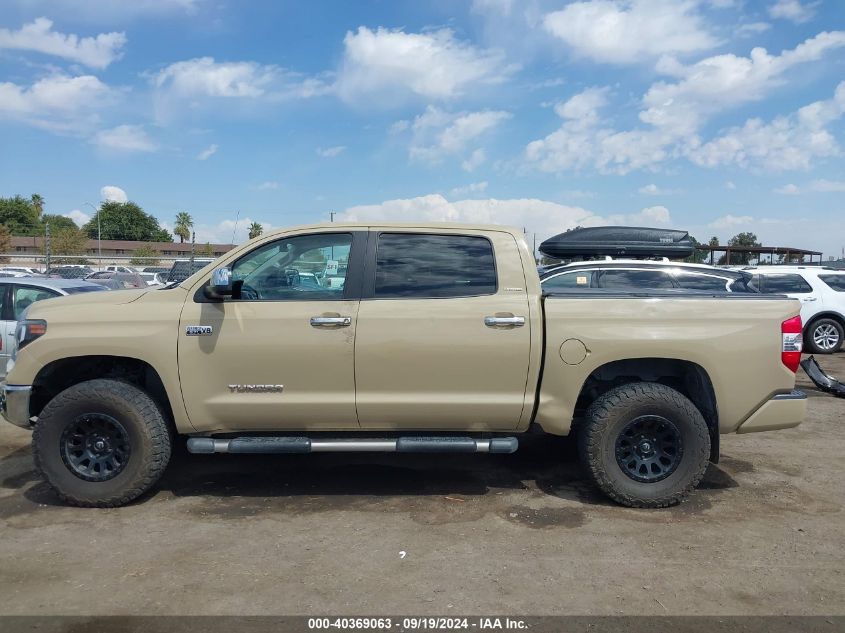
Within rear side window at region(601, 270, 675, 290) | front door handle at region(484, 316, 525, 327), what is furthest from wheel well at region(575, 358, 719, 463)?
rear side window at region(601, 270, 675, 290)

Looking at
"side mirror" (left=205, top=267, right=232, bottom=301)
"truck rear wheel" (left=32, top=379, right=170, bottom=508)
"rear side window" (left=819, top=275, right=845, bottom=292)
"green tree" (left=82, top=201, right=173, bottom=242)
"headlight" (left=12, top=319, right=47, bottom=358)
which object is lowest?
"truck rear wheel" (left=32, top=379, right=170, bottom=508)

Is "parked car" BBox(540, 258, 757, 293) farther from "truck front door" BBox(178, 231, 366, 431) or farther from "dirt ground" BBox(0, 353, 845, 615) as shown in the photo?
"truck front door" BBox(178, 231, 366, 431)

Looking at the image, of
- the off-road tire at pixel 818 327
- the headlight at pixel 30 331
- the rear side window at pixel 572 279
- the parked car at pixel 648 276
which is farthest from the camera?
the off-road tire at pixel 818 327

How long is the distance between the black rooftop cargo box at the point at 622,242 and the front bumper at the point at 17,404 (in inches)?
246

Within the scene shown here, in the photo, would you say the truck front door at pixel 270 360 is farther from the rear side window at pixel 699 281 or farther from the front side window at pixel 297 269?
the rear side window at pixel 699 281

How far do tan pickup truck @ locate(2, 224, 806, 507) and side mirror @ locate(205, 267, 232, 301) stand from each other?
3 cm

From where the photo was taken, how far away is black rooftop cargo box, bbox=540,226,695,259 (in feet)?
25.9

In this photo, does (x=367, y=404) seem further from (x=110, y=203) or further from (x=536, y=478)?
(x=110, y=203)

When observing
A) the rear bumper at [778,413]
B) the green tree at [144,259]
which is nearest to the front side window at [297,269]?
the rear bumper at [778,413]

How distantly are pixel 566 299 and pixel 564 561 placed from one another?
5.64 ft

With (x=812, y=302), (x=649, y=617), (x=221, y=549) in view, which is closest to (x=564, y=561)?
(x=649, y=617)

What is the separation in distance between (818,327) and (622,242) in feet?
23.6

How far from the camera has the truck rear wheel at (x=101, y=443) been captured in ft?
14.4

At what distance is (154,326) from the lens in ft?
14.5
